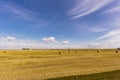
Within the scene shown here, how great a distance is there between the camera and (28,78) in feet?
47.3

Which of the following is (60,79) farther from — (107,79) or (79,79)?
(107,79)

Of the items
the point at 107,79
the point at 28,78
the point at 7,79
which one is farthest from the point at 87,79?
the point at 7,79

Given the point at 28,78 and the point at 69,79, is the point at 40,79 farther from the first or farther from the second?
the point at 69,79

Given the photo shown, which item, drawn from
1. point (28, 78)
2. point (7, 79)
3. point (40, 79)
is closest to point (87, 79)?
point (40, 79)

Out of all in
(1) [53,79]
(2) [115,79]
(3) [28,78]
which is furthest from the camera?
(3) [28,78]

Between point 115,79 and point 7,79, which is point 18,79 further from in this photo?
point 115,79

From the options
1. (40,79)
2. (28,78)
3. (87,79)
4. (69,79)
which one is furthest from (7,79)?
(87,79)

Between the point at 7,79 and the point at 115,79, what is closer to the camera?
the point at 115,79

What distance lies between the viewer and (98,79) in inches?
505

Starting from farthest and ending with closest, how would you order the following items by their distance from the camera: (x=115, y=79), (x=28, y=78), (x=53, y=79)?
(x=28, y=78)
(x=53, y=79)
(x=115, y=79)

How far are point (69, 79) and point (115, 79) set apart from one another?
10.5 feet

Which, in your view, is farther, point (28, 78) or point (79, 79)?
point (28, 78)

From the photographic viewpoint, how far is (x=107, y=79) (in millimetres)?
12758

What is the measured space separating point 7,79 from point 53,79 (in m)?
3.69
